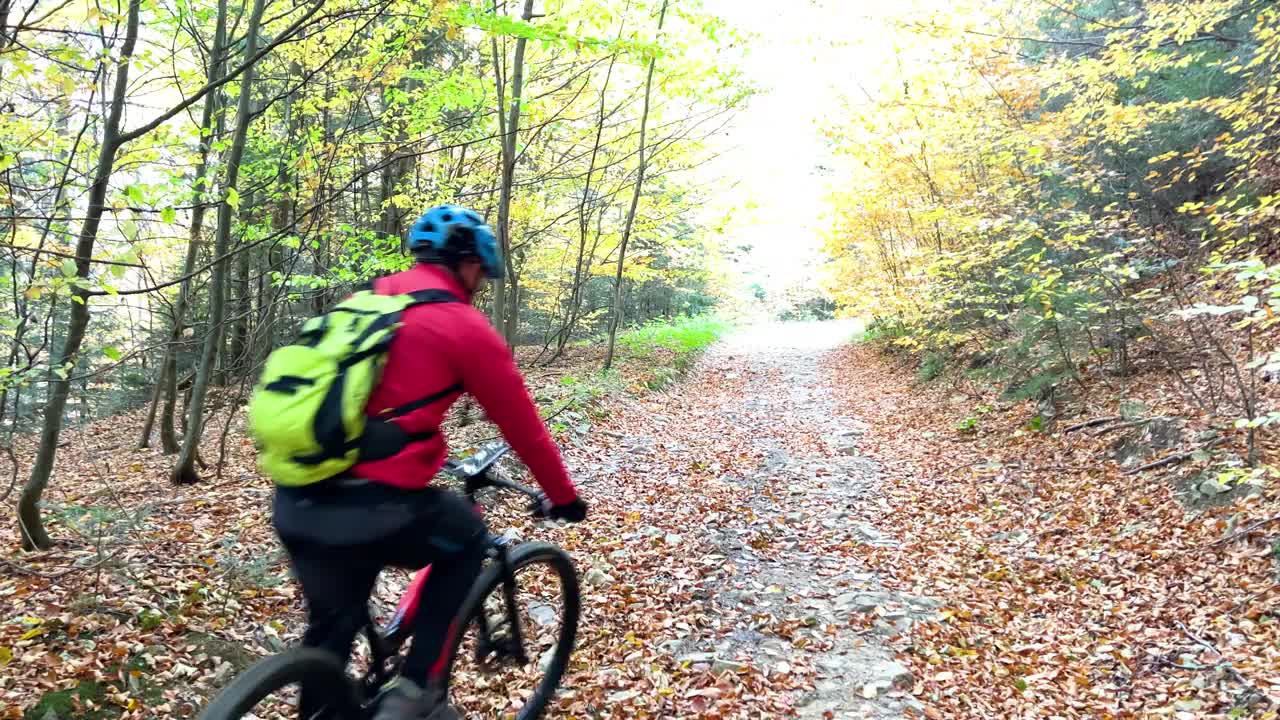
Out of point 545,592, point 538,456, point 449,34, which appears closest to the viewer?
point 538,456

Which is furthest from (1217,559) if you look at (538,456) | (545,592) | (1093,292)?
(538,456)

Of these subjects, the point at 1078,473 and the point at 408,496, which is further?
the point at 1078,473

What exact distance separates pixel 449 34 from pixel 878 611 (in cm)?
725

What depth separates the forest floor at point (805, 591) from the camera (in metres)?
4.00

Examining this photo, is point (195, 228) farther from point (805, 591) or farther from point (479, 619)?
point (805, 591)

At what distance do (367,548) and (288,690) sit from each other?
0.64 metres

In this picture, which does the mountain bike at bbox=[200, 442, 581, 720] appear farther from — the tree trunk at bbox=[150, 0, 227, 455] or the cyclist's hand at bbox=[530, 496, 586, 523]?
the tree trunk at bbox=[150, 0, 227, 455]

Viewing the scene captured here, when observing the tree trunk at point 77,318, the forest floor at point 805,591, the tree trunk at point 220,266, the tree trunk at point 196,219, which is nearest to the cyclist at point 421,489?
the forest floor at point 805,591

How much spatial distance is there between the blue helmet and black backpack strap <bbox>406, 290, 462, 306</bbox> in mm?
199

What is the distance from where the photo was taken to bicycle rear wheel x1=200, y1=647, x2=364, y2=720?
84.3 inches

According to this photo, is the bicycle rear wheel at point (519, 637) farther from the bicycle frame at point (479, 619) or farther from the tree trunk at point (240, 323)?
the tree trunk at point (240, 323)

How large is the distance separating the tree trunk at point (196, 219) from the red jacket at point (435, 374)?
9.07 ft

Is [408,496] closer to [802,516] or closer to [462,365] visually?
[462,365]

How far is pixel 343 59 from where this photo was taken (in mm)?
9781
